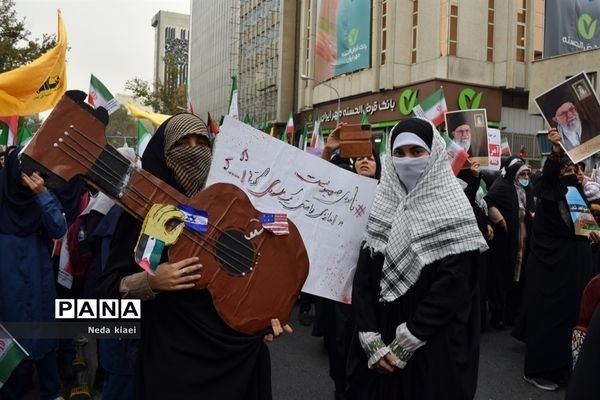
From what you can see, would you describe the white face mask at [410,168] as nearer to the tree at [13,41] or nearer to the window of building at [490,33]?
the tree at [13,41]

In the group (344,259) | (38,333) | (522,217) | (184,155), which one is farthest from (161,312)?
(522,217)

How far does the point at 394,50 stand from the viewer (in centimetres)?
2828

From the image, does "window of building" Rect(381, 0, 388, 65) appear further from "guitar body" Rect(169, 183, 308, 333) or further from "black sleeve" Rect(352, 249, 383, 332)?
"guitar body" Rect(169, 183, 308, 333)

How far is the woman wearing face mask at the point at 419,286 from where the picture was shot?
228cm

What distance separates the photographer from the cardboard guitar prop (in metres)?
1.69

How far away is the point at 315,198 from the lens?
257 centimetres

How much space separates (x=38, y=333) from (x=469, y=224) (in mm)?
2741

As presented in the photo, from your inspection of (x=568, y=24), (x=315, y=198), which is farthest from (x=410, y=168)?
(x=568, y=24)

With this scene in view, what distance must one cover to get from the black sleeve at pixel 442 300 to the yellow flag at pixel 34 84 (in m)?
3.85

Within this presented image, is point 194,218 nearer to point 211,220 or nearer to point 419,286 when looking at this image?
point 211,220

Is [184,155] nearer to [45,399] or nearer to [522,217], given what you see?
[45,399]

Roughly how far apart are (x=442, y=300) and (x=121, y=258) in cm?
123

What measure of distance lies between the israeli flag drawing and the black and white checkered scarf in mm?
860

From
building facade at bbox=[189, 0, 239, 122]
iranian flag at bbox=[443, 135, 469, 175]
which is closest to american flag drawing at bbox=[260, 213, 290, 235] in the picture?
iranian flag at bbox=[443, 135, 469, 175]
